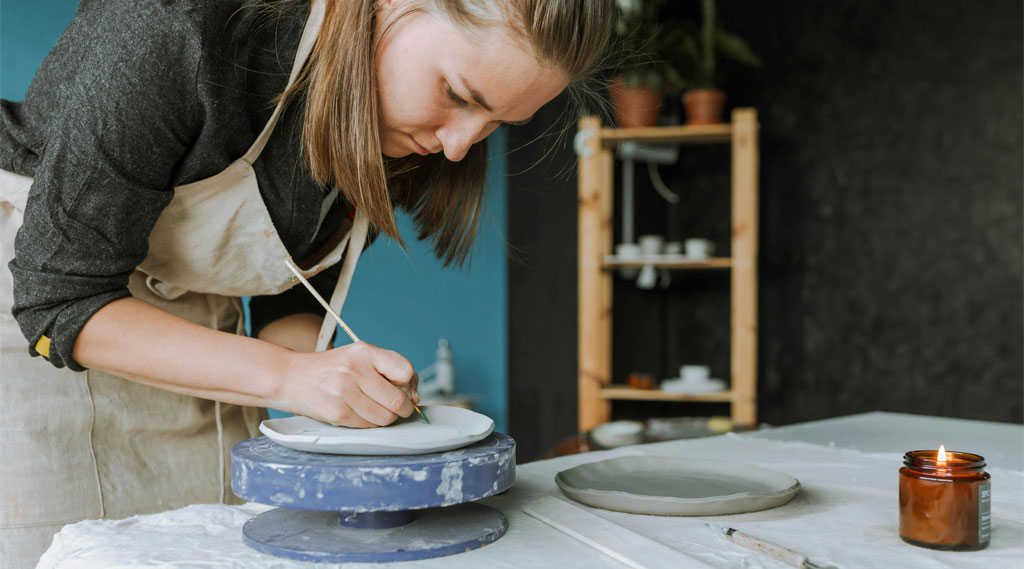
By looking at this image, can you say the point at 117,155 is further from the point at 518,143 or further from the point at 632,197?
the point at 632,197

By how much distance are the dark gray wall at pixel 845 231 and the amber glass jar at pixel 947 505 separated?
7.57 ft

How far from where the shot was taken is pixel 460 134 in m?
1.04

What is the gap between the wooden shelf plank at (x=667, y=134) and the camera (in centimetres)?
334

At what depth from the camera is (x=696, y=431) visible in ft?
8.87

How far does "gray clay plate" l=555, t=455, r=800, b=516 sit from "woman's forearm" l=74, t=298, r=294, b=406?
35 centimetres

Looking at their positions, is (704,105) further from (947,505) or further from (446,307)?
(947,505)

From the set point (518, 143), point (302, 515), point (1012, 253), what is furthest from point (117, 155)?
point (1012, 253)

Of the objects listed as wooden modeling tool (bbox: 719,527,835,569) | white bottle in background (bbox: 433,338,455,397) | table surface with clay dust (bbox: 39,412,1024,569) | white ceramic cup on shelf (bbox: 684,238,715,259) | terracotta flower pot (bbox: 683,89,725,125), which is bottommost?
white bottle in background (bbox: 433,338,455,397)

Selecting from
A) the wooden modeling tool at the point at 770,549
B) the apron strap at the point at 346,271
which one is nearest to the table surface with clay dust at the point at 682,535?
the wooden modeling tool at the point at 770,549

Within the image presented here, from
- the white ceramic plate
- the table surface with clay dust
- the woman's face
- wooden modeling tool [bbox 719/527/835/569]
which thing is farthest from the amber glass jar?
the woman's face

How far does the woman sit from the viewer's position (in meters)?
0.88

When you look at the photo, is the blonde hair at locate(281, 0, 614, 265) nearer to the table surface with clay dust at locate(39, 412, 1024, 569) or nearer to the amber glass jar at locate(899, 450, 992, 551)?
the table surface with clay dust at locate(39, 412, 1024, 569)

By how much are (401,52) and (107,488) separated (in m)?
0.75

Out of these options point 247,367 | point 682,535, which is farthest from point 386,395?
point 682,535
